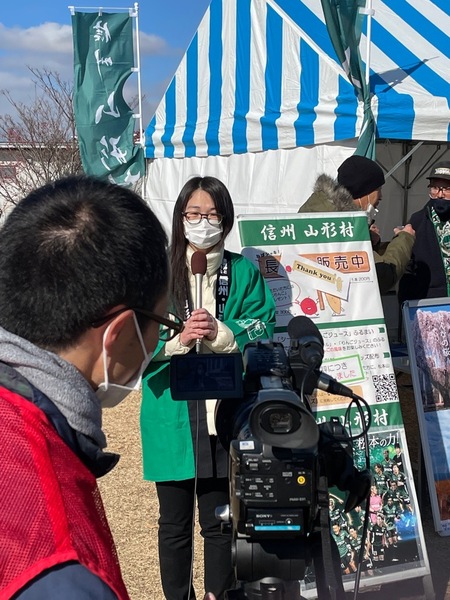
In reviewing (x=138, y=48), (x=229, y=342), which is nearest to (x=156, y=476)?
(x=229, y=342)

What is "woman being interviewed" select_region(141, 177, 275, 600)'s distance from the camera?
2701 mm

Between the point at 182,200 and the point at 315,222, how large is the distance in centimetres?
84

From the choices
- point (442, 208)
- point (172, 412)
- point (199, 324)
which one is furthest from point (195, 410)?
point (442, 208)

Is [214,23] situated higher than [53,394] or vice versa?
[214,23]

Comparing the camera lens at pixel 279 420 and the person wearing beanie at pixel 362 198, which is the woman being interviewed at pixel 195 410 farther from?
the camera lens at pixel 279 420

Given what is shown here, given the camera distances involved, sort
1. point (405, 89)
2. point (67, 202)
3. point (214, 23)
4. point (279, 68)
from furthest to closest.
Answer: point (214, 23)
point (279, 68)
point (405, 89)
point (67, 202)

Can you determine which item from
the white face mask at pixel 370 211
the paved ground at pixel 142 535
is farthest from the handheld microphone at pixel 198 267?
the paved ground at pixel 142 535

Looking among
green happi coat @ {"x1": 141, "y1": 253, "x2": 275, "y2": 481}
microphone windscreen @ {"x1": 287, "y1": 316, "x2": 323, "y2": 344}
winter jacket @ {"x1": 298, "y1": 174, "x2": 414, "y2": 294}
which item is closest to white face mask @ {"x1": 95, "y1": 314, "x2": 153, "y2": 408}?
microphone windscreen @ {"x1": 287, "y1": 316, "x2": 323, "y2": 344}

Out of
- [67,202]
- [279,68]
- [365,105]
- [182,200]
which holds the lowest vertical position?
[67,202]

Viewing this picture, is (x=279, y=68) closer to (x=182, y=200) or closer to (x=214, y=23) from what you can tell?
(x=214, y=23)

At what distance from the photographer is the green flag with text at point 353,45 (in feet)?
15.7

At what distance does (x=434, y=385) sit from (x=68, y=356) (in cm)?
326

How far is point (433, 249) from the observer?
15.0ft

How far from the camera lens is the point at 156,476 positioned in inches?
107
